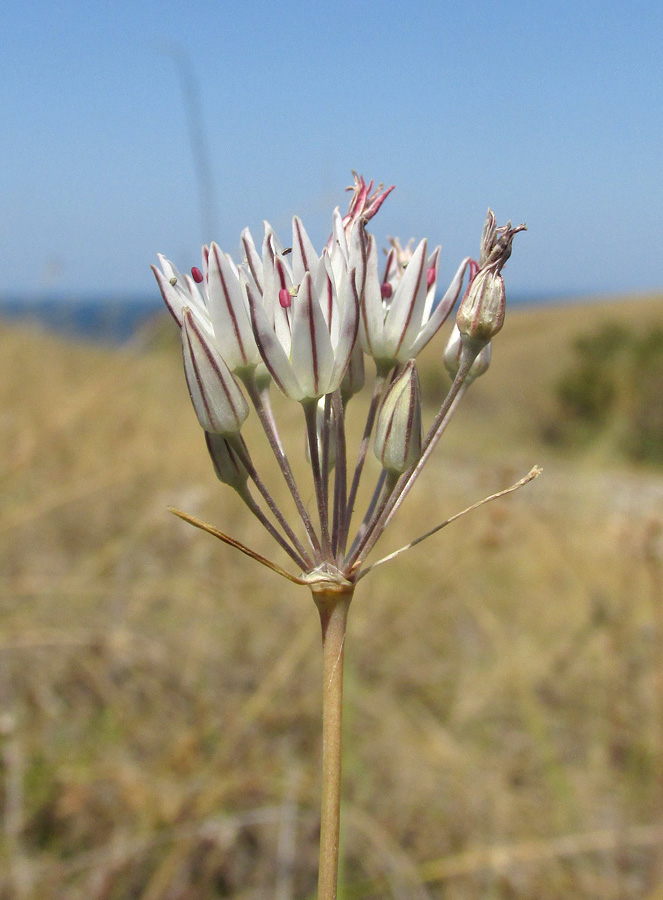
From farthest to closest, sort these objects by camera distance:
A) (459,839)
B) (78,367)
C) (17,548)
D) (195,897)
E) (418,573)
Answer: (78,367) → (418,573) → (17,548) → (459,839) → (195,897)

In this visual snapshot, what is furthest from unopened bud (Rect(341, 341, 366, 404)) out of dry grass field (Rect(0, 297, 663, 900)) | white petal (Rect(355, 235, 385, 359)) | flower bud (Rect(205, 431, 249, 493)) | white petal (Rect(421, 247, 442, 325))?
dry grass field (Rect(0, 297, 663, 900))

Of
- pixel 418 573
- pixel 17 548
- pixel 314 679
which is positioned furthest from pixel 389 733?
pixel 17 548

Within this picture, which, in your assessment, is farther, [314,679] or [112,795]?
[314,679]

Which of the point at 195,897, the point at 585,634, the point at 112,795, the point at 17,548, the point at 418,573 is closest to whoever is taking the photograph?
the point at 195,897

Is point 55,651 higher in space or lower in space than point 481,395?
higher

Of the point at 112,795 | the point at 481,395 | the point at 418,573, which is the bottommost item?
the point at 481,395

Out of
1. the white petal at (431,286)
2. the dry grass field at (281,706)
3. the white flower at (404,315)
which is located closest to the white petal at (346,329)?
the white flower at (404,315)

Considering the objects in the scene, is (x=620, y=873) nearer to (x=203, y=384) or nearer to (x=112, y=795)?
(x=112, y=795)

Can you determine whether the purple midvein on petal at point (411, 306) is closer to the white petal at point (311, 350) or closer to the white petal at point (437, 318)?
the white petal at point (437, 318)
